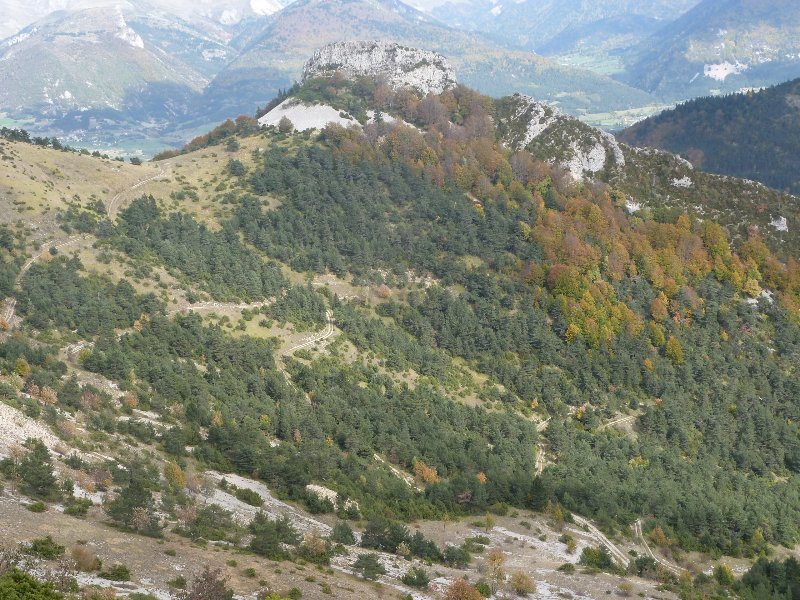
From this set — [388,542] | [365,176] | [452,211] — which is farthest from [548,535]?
[365,176]

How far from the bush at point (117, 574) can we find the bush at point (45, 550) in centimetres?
306

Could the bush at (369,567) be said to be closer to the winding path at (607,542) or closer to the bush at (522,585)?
the bush at (522,585)

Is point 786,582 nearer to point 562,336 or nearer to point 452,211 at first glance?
point 562,336

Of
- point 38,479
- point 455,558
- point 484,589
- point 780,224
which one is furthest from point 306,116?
point 484,589

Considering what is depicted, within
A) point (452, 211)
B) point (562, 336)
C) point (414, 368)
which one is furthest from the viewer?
point (452, 211)

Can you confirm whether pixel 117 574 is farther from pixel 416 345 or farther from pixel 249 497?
pixel 416 345

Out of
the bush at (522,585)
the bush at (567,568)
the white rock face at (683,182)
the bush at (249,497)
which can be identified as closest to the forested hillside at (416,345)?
the bush at (249,497)

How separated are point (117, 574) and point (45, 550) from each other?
4719mm

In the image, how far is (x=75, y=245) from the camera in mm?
112188

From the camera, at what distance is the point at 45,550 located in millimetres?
43656

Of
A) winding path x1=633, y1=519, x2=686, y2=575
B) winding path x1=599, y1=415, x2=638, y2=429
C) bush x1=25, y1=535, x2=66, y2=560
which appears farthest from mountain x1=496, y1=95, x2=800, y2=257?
bush x1=25, y1=535, x2=66, y2=560

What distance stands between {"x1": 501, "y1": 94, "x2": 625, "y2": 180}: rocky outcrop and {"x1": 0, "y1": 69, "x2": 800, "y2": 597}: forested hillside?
624 cm

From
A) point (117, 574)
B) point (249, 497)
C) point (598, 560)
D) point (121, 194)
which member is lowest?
point (249, 497)

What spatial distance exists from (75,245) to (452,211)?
262ft
